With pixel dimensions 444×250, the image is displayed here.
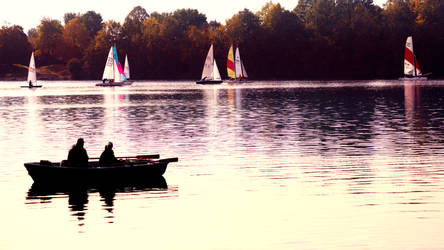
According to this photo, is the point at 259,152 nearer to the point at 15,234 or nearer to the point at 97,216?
the point at 97,216

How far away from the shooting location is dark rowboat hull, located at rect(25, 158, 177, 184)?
1272 inches

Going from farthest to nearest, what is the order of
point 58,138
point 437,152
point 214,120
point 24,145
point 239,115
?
point 239,115, point 214,120, point 58,138, point 24,145, point 437,152

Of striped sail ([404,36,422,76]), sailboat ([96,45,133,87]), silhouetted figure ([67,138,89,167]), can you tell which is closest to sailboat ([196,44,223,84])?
sailboat ([96,45,133,87])

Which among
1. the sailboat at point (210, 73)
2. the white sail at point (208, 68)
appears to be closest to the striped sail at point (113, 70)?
the sailboat at point (210, 73)

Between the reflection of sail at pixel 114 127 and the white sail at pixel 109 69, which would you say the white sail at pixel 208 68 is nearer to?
the white sail at pixel 109 69

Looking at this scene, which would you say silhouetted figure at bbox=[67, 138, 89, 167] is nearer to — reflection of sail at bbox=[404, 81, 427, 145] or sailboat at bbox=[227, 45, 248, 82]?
reflection of sail at bbox=[404, 81, 427, 145]

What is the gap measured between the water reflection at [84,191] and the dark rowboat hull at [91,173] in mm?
249

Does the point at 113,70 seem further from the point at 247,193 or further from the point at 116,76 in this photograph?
the point at 247,193

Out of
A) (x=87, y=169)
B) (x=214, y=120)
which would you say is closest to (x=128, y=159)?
(x=87, y=169)

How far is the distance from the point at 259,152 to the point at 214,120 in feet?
90.0

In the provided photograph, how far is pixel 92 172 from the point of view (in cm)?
3247

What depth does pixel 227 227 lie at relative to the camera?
2450cm

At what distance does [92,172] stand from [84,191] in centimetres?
92

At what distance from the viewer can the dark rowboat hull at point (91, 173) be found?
3231cm
